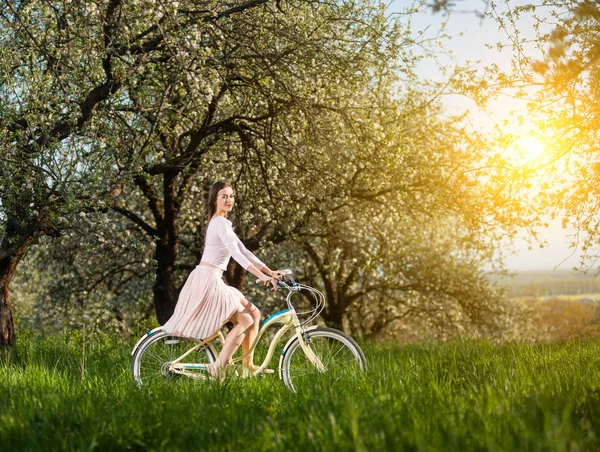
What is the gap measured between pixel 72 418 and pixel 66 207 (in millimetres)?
4583

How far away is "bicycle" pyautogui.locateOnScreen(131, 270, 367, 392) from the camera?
6215 millimetres

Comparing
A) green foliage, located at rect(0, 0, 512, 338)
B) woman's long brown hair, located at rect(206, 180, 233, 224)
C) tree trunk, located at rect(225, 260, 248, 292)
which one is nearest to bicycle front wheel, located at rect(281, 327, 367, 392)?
woman's long brown hair, located at rect(206, 180, 233, 224)

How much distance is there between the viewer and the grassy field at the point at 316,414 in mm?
3896

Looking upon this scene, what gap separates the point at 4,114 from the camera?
9.05 meters

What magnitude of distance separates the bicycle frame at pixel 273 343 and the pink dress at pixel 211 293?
205 millimetres

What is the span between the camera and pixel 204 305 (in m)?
6.61

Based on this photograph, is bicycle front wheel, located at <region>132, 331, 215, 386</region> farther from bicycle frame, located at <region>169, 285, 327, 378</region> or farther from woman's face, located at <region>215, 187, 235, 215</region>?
woman's face, located at <region>215, 187, 235, 215</region>

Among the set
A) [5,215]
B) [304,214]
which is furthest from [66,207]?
[304,214]

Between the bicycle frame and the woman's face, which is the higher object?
the woman's face

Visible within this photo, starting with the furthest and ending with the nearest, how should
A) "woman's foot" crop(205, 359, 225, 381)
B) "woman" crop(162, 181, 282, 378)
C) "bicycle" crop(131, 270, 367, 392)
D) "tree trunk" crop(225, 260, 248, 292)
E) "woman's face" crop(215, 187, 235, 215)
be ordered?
"tree trunk" crop(225, 260, 248, 292) < "woman's face" crop(215, 187, 235, 215) < "woman" crop(162, 181, 282, 378) < "woman's foot" crop(205, 359, 225, 381) < "bicycle" crop(131, 270, 367, 392)

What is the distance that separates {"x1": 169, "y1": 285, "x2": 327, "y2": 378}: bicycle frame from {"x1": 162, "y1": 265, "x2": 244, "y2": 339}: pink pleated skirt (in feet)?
0.57

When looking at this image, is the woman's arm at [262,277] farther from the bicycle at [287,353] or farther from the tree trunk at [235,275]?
→ the tree trunk at [235,275]

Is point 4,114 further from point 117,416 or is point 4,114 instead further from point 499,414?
→ point 499,414

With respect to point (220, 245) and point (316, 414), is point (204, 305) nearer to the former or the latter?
point (220, 245)
